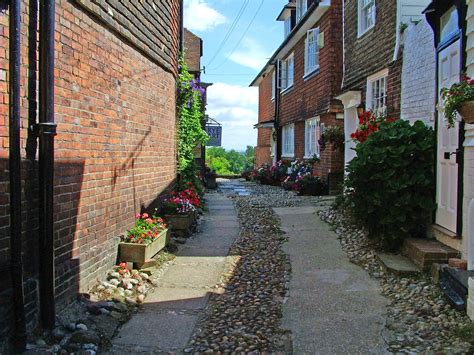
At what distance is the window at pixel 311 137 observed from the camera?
50.9ft

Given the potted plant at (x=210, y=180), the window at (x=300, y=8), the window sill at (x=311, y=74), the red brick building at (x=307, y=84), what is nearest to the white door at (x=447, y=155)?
the red brick building at (x=307, y=84)

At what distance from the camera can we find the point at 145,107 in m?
7.00

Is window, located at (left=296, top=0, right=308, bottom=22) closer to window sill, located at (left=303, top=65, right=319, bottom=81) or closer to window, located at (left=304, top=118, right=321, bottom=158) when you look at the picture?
window sill, located at (left=303, top=65, right=319, bottom=81)

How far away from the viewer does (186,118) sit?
34.7 ft

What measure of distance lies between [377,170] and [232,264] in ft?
7.52

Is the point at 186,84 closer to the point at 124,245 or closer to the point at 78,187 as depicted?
the point at 124,245

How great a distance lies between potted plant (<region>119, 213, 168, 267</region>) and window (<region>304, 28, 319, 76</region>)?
1028cm

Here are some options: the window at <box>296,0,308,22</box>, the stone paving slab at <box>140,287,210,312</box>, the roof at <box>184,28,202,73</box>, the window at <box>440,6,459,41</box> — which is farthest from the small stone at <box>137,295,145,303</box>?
the window at <box>296,0,308,22</box>

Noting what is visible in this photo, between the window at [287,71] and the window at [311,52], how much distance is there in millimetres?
2375

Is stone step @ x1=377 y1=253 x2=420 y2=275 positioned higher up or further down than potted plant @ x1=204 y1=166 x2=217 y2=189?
further down

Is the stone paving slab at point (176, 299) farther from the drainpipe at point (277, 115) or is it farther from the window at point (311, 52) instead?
the drainpipe at point (277, 115)

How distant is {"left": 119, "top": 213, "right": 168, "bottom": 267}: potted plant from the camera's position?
5.76m

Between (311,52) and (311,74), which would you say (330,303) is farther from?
(311,52)

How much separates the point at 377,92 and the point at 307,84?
276 inches
